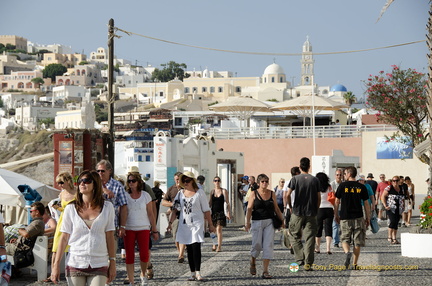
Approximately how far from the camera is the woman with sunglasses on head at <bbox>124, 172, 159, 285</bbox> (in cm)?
1012

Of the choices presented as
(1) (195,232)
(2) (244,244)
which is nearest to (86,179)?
(1) (195,232)

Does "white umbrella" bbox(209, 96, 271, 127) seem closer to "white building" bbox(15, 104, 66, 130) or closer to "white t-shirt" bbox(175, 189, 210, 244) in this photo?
"white t-shirt" bbox(175, 189, 210, 244)

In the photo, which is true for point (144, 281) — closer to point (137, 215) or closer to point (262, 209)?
point (137, 215)

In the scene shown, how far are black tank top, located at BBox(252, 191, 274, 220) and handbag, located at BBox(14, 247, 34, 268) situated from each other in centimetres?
302

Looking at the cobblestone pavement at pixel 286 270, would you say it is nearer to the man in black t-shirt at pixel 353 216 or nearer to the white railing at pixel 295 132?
the man in black t-shirt at pixel 353 216

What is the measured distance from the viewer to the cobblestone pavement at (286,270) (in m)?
10.8

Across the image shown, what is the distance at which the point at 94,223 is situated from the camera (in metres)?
6.90

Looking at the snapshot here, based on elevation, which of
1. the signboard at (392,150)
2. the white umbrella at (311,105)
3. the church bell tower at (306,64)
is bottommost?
the signboard at (392,150)

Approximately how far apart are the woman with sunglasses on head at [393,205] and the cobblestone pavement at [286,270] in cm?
116

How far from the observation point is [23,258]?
37.6 feet

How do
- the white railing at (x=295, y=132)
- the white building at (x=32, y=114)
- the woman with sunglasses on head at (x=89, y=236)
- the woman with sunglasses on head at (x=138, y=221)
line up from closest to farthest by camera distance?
the woman with sunglasses on head at (x=89, y=236), the woman with sunglasses on head at (x=138, y=221), the white railing at (x=295, y=132), the white building at (x=32, y=114)

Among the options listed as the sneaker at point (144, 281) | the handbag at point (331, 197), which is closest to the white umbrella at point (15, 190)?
the sneaker at point (144, 281)

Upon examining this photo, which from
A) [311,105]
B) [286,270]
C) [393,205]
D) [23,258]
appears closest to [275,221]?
[286,270]

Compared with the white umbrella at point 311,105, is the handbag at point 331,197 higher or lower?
lower
